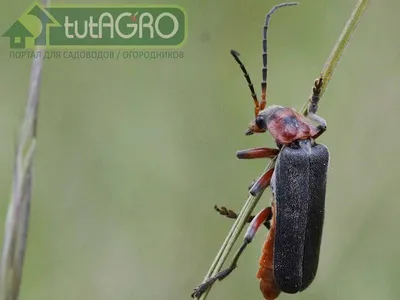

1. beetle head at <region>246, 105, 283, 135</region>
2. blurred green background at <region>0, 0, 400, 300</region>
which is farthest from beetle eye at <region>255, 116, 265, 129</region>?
blurred green background at <region>0, 0, 400, 300</region>

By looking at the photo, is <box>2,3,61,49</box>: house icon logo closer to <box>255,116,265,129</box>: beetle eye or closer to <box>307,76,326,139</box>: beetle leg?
<box>255,116,265,129</box>: beetle eye

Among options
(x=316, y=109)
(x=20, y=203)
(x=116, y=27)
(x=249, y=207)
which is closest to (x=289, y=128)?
(x=316, y=109)

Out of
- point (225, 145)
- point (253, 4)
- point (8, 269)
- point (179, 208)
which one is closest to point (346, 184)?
point (225, 145)

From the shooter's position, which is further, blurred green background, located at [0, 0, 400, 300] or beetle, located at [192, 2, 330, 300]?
blurred green background, located at [0, 0, 400, 300]

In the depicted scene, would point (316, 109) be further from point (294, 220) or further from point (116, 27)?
point (116, 27)

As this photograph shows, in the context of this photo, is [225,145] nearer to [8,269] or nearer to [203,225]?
[203,225]

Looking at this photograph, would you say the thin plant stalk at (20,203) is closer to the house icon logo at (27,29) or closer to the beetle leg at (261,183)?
the house icon logo at (27,29)

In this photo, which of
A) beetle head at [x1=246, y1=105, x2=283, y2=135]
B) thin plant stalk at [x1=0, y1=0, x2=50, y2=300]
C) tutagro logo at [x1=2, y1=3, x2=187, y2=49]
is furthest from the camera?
tutagro logo at [x1=2, y1=3, x2=187, y2=49]
